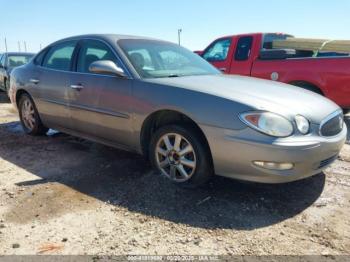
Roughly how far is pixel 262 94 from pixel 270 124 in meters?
0.48

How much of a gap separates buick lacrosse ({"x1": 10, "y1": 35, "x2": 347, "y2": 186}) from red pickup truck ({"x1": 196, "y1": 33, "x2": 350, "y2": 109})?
2.66 meters

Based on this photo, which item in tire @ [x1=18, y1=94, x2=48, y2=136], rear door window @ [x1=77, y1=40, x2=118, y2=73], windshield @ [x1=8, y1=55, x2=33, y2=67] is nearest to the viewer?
rear door window @ [x1=77, y1=40, x2=118, y2=73]

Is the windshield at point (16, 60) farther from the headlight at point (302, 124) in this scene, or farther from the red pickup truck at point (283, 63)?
the headlight at point (302, 124)

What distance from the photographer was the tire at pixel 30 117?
5525 mm

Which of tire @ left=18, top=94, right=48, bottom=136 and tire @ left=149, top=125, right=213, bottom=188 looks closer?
tire @ left=149, top=125, right=213, bottom=188

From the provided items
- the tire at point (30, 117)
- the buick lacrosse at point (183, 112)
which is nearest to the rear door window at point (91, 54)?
the buick lacrosse at point (183, 112)

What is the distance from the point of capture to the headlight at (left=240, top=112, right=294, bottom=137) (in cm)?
306

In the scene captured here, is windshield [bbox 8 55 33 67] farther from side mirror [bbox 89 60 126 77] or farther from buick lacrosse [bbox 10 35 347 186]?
side mirror [bbox 89 60 126 77]

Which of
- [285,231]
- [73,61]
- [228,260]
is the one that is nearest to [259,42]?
[73,61]

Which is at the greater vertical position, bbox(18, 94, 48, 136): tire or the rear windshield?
the rear windshield

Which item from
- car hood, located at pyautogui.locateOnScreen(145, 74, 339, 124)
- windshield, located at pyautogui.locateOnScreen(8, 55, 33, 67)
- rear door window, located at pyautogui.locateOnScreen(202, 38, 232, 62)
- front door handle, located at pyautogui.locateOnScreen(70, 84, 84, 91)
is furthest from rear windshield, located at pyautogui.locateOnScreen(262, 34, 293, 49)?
windshield, located at pyautogui.locateOnScreen(8, 55, 33, 67)

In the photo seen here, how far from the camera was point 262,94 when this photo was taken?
3453 mm

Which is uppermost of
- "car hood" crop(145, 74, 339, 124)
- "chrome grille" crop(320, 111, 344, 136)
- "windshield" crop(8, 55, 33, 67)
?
"windshield" crop(8, 55, 33, 67)

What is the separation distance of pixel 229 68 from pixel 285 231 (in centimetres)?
541
